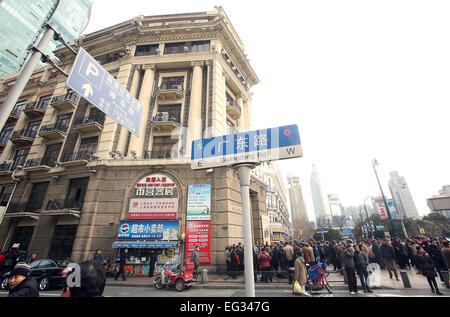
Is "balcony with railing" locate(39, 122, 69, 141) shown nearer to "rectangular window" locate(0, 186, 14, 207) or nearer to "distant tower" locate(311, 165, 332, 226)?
"rectangular window" locate(0, 186, 14, 207)

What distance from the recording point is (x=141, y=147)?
1602 centimetres

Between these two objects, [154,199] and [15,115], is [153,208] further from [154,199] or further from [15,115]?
[15,115]

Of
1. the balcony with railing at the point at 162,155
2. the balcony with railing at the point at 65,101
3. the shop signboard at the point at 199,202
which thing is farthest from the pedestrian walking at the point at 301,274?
the balcony with railing at the point at 65,101

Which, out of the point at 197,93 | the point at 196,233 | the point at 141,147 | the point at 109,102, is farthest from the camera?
the point at 197,93

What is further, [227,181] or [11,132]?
[11,132]

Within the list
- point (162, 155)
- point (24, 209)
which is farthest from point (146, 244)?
point (24, 209)

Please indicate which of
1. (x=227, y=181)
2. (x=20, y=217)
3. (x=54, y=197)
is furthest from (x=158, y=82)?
(x=20, y=217)

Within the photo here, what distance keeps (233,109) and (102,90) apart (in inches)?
564

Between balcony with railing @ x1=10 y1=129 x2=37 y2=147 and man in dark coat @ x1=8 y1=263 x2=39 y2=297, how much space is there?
23850mm

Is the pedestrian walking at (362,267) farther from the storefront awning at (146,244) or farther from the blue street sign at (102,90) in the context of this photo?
the blue street sign at (102,90)

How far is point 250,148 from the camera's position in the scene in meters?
4.29

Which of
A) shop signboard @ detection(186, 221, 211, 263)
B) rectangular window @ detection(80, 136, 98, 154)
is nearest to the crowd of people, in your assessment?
shop signboard @ detection(186, 221, 211, 263)
